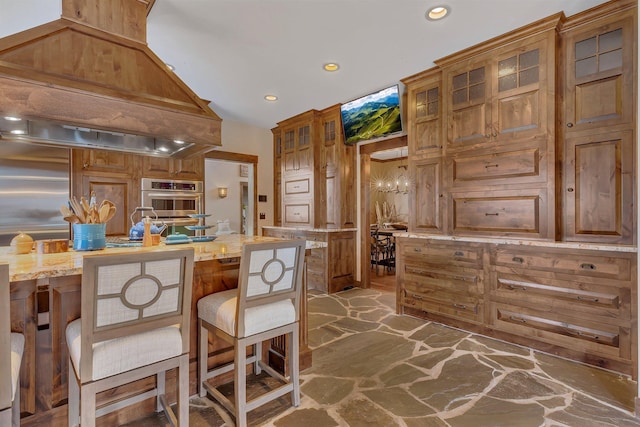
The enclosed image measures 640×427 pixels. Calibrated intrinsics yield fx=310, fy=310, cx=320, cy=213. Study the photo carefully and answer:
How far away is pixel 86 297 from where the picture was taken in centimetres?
124

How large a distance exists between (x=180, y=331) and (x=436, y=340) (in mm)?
2354

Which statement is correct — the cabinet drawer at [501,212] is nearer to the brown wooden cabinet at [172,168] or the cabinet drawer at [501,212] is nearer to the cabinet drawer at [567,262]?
the cabinet drawer at [567,262]

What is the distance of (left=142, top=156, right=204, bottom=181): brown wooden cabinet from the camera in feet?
13.8

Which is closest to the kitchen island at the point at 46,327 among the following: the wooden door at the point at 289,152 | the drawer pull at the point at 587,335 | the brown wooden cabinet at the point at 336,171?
the drawer pull at the point at 587,335

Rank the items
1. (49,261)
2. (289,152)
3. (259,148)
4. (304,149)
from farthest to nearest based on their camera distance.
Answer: (259,148) → (289,152) → (304,149) → (49,261)

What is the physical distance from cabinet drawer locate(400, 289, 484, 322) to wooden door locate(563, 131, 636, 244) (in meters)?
1.01

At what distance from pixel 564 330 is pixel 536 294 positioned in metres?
0.32

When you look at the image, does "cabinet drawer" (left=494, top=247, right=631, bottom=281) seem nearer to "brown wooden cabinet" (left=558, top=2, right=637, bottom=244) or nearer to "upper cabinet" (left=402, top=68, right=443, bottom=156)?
"brown wooden cabinet" (left=558, top=2, right=637, bottom=244)

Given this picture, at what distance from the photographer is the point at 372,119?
13.8ft

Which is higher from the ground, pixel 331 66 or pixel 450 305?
pixel 331 66

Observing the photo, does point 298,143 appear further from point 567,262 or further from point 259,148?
point 567,262

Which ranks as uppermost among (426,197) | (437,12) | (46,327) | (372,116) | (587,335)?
A: (437,12)

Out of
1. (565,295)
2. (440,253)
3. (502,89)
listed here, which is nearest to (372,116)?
(502,89)

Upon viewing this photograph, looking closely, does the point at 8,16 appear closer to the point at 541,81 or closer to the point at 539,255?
the point at 541,81
